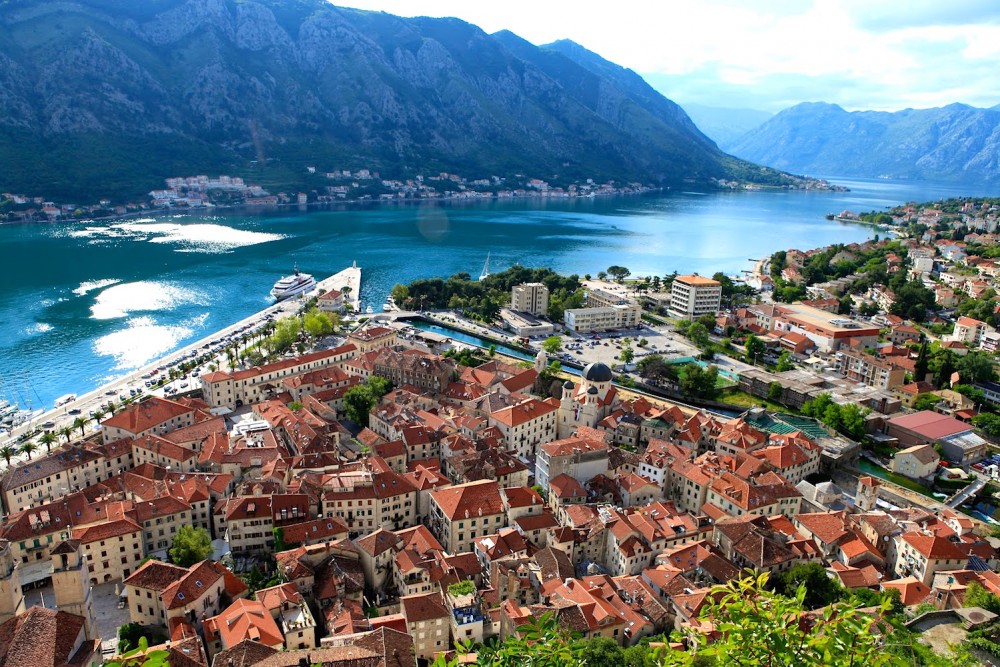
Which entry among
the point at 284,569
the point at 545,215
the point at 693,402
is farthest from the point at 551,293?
the point at 545,215

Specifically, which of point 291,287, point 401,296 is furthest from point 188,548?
point 291,287

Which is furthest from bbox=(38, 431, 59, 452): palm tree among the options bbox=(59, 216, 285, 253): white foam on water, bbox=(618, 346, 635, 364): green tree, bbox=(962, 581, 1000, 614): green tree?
bbox=(59, 216, 285, 253): white foam on water

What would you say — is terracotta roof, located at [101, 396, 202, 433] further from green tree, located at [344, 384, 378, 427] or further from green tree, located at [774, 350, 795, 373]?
green tree, located at [774, 350, 795, 373]

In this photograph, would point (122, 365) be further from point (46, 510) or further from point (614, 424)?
point (614, 424)

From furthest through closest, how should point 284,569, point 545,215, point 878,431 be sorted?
point 545,215 < point 878,431 < point 284,569

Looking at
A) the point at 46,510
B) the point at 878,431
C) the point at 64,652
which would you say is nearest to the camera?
the point at 64,652

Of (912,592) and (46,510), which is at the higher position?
(46,510)
